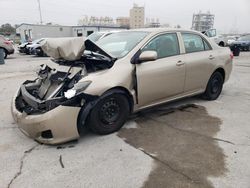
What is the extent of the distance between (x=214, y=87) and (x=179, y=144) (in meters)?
2.59

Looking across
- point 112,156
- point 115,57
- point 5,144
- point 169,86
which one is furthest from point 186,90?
point 5,144

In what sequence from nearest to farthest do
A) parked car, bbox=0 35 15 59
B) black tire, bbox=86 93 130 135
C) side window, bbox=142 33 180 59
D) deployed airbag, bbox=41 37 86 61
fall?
black tire, bbox=86 93 130 135, deployed airbag, bbox=41 37 86 61, side window, bbox=142 33 180 59, parked car, bbox=0 35 15 59

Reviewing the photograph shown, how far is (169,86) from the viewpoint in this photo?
14.4ft

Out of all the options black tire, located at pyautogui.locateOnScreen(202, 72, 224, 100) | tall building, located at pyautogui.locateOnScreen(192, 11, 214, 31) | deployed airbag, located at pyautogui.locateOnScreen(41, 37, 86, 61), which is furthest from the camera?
tall building, located at pyautogui.locateOnScreen(192, 11, 214, 31)

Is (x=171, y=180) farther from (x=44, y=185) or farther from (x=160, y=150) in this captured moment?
(x=44, y=185)

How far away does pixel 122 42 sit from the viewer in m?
4.36

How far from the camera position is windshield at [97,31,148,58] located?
4.02m

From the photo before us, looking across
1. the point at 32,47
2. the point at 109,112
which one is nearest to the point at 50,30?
the point at 32,47

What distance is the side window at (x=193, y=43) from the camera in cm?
475

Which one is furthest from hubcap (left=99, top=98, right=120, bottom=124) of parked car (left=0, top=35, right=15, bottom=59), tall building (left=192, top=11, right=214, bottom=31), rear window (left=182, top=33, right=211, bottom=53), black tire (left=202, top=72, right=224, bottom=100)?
tall building (left=192, top=11, right=214, bottom=31)

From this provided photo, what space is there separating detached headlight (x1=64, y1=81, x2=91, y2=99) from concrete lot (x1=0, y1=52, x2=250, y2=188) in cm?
75

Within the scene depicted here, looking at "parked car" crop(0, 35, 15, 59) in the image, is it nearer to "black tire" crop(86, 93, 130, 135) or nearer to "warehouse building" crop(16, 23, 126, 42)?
"black tire" crop(86, 93, 130, 135)

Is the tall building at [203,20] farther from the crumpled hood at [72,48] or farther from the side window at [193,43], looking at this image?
the crumpled hood at [72,48]

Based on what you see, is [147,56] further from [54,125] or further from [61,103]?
[54,125]
